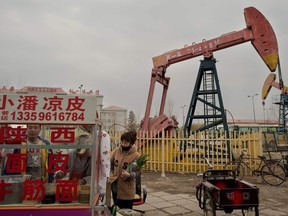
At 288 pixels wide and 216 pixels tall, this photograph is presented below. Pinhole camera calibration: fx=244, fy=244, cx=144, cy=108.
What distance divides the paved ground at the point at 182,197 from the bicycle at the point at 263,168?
248mm

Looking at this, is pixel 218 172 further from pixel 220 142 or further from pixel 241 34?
pixel 241 34

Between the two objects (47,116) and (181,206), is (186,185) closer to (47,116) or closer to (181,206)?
(181,206)

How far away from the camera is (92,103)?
233cm

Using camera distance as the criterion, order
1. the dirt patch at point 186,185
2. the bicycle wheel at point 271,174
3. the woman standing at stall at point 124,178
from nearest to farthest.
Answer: the woman standing at stall at point 124,178
the dirt patch at point 186,185
the bicycle wheel at point 271,174

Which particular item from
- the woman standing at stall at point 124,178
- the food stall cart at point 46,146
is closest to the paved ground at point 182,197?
the woman standing at stall at point 124,178

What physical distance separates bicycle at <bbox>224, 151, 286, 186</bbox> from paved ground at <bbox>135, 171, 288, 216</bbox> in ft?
0.81

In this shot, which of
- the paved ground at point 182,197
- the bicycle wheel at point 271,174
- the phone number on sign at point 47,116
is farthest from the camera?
the bicycle wheel at point 271,174

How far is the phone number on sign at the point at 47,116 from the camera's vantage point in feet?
7.33

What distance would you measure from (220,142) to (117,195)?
21.2 feet

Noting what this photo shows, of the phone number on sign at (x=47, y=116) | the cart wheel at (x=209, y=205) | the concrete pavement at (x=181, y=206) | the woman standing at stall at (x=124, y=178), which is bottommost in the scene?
the concrete pavement at (x=181, y=206)

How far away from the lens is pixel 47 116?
7.43ft

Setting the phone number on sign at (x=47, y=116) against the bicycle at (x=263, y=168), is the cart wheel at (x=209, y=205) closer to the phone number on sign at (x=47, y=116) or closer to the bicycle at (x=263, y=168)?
the phone number on sign at (x=47, y=116)

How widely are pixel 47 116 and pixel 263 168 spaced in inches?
287

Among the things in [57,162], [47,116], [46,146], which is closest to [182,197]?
[57,162]
